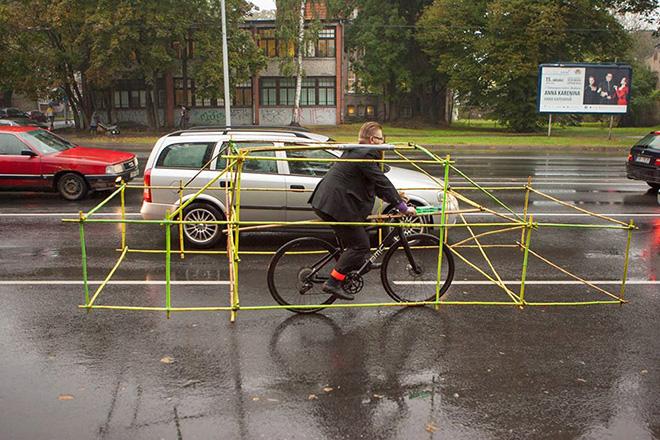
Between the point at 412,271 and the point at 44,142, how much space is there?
1070 cm

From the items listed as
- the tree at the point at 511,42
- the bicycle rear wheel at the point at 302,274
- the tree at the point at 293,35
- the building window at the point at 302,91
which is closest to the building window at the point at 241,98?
the building window at the point at 302,91

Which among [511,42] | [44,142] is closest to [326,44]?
[511,42]

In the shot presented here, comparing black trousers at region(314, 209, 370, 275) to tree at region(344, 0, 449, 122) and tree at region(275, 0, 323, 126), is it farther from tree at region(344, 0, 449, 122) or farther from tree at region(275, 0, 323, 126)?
tree at region(344, 0, 449, 122)

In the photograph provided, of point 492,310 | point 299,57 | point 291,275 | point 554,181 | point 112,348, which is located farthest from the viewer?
point 299,57

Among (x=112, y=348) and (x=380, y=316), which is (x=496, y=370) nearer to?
(x=380, y=316)

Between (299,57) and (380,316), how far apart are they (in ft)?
131

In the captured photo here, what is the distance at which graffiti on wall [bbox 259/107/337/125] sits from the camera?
47.2 metres

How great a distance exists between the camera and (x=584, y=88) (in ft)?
110

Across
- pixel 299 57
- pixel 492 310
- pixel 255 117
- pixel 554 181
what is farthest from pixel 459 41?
pixel 492 310

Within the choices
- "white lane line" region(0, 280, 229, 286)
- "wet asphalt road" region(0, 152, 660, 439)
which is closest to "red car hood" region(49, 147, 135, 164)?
"wet asphalt road" region(0, 152, 660, 439)

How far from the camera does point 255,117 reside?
4722 cm

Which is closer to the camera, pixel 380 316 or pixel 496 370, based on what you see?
pixel 496 370

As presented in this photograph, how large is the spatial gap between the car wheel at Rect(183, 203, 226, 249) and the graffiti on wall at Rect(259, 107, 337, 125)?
126ft

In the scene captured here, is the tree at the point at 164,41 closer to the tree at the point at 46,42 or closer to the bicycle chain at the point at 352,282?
the tree at the point at 46,42
